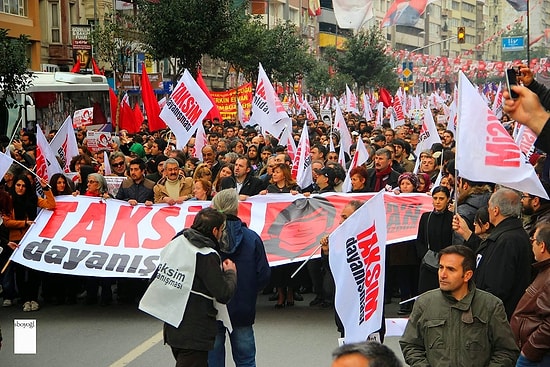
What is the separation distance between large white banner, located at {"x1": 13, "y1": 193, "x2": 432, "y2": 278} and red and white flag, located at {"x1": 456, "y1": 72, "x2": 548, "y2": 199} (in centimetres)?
333

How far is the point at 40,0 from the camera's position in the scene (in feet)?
144

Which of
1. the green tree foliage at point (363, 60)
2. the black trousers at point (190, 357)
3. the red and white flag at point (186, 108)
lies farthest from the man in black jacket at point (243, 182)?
the green tree foliage at point (363, 60)

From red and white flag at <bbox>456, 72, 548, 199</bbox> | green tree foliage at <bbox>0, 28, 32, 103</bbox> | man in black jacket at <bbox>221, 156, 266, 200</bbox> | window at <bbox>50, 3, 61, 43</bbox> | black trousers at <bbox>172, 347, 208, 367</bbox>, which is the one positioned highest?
window at <bbox>50, 3, 61, 43</bbox>

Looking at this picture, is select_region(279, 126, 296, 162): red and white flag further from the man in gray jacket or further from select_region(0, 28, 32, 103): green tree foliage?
the man in gray jacket

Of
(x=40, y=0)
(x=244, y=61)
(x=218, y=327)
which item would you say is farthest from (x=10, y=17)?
(x=218, y=327)

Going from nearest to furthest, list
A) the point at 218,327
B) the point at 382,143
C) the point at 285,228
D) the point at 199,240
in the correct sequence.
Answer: the point at 199,240 < the point at 218,327 < the point at 285,228 < the point at 382,143

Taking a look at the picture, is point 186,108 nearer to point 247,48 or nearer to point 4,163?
point 4,163

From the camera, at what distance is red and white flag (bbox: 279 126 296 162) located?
53.1 ft

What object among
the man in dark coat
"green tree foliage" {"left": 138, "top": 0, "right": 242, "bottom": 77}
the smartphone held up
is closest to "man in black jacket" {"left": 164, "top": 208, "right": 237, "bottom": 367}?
the smartphone held up

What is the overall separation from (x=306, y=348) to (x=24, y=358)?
2468mm

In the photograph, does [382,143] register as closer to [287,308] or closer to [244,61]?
[287,308]

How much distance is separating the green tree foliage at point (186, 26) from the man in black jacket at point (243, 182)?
2008cm

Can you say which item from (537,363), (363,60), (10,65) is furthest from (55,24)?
(537,363)

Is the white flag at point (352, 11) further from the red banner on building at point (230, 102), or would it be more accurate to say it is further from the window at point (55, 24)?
the red banner on building at point (230, 102)
